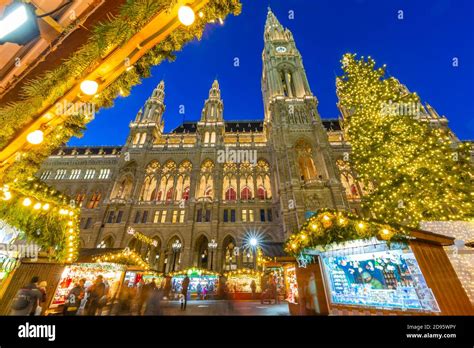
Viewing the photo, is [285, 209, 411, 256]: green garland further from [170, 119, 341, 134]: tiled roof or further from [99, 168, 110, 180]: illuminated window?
[170, 119, 341, 134]: tiled roof

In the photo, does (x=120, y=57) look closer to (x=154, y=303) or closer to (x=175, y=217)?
(x=154, y=303)

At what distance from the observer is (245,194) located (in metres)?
27.3

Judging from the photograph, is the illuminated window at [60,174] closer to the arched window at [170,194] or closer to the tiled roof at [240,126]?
the arched window at [170,194]

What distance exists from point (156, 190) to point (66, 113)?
26.1 metres

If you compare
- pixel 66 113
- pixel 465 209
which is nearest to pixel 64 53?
pixel 66 113

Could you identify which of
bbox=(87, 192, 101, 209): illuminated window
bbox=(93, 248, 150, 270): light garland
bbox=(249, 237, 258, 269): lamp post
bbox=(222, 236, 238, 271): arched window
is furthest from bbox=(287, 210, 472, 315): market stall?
bbox=(87, 192, 101, 209): illuminated window

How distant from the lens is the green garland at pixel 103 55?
199 cm

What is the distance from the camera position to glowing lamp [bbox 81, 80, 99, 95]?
6.84ft

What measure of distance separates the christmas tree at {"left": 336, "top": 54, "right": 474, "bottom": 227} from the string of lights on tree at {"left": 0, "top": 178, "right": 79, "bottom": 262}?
1202 cm

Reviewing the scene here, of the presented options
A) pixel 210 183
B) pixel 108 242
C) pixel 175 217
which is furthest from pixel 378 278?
pixel 108 242

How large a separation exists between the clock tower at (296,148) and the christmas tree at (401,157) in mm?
11956

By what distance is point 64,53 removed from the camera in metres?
2.54

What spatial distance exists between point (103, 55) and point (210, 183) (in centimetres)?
2646
